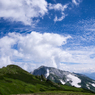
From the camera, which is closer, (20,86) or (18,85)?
(20,86)

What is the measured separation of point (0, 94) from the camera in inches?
3142

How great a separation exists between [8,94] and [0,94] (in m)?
7.88

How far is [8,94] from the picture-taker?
85875 millimetres

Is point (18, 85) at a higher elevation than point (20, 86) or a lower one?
higher

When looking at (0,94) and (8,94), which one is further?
(8,94)

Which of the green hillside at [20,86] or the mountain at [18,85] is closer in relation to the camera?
the mountain at [18,85]

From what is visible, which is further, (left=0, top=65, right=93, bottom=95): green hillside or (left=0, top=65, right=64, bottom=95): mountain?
(left=0, top=65, right=93, bottom=95): green hillside
